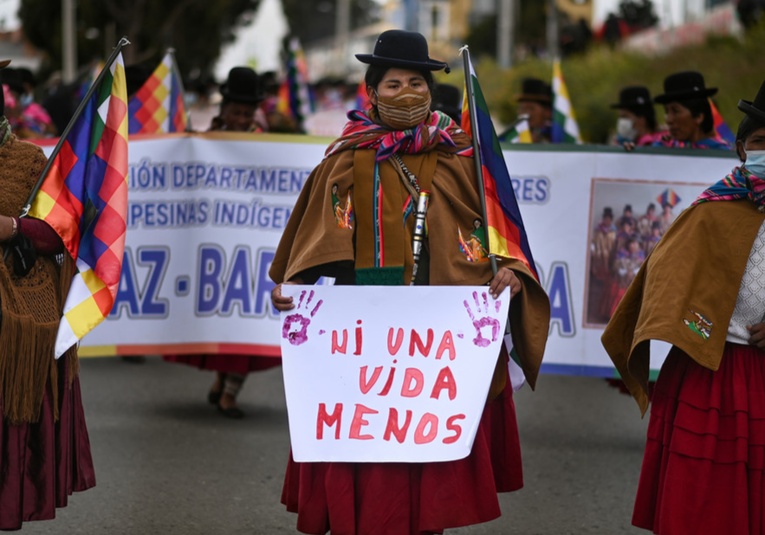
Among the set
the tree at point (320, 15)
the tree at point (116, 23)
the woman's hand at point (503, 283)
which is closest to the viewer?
the woman's hand at point (503, 283)

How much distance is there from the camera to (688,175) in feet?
27.4

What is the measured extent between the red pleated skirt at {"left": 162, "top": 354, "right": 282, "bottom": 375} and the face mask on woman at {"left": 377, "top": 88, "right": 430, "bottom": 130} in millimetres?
4033

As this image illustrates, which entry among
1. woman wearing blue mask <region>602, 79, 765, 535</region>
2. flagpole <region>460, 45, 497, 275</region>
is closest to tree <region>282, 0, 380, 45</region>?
flagpole <region>460, 45, 497, 275</region>

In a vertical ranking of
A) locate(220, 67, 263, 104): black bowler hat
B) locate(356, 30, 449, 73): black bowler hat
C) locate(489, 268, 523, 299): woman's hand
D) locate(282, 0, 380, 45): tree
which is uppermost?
locate(282, 0, 380, 45): tree

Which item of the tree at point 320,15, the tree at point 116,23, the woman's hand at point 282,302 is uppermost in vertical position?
the tree at point 320,15

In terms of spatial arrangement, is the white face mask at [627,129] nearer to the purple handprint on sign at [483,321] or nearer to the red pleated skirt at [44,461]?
the purple handprint on sign at [483,321]

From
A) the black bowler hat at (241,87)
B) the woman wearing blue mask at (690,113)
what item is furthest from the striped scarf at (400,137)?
the black bowler hat at (241,87)

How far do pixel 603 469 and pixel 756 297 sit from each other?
300 cm

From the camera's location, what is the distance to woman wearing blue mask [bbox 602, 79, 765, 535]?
16.1 ft

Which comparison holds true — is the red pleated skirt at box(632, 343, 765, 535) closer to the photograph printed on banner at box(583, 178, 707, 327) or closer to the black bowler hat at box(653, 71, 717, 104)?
the photograph printed on banner at box(583, 178, 707, 327)

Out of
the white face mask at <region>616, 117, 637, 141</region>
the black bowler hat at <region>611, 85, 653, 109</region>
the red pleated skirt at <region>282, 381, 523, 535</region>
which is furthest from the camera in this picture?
the white face mask at <region>616, 117, 637, 141</region>

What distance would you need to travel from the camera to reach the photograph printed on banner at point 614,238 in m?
8.47

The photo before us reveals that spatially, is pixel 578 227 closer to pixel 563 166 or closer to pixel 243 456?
pixel 563 166

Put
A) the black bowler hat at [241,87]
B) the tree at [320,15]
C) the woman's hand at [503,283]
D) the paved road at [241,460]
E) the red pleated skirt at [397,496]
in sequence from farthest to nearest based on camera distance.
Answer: the tree at [320,15] < the black bowler hat at [241,87] < the paved road at [241,460] < the woman's hand at [503,283] < the red pleated skirt at [397,496]
